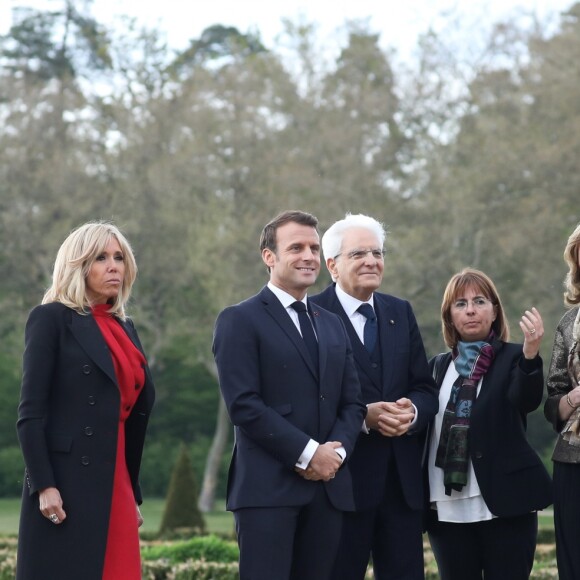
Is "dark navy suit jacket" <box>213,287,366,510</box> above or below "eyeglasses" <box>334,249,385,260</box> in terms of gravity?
below

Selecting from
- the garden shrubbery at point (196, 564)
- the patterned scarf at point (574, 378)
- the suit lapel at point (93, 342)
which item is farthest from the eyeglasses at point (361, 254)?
the garden shrubbery at point (196, 564)

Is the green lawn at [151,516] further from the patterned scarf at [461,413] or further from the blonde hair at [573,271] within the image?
the blonde hair at [573,271]

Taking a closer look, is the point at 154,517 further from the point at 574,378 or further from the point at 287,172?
the point at 574,378

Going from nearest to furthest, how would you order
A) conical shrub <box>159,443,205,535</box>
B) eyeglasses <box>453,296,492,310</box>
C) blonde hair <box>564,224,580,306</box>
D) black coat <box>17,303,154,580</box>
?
1. black coat <box>17,303,154,580</box>
2. blonde hair <box>564,224,580,306</box>
3. eyeglasses <box>453,296,492,310</box>
4. conical shrub <box>159,443,205,535</box>

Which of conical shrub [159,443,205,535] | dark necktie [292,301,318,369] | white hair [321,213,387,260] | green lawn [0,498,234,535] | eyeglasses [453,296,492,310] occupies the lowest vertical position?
green lawn [0,498,234,535]

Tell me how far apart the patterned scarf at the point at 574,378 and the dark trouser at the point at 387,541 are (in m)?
0.83

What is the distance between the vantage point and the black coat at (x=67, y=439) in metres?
4.46

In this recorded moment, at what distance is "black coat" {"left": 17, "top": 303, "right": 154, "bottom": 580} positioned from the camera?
4.46m

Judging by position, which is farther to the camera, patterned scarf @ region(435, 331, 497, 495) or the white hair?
the white hair

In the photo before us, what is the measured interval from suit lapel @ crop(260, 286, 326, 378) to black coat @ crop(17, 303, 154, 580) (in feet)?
2.46

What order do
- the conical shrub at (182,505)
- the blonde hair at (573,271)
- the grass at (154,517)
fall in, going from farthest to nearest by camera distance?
the grass at (154,517), the conical shrub at (182,505), the blonde hair at (573,271)

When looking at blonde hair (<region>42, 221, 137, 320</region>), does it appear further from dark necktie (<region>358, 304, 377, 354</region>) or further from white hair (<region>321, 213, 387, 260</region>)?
dark necktie (<region>358, 304, 377, 354</region>)

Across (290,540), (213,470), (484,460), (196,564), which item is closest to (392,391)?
(484,460)

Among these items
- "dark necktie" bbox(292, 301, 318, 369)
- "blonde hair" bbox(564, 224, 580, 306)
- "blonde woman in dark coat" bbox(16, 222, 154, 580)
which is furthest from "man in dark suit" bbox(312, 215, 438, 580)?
"blonde woman in dark coat" bbox(16, 222, 154, 580)
